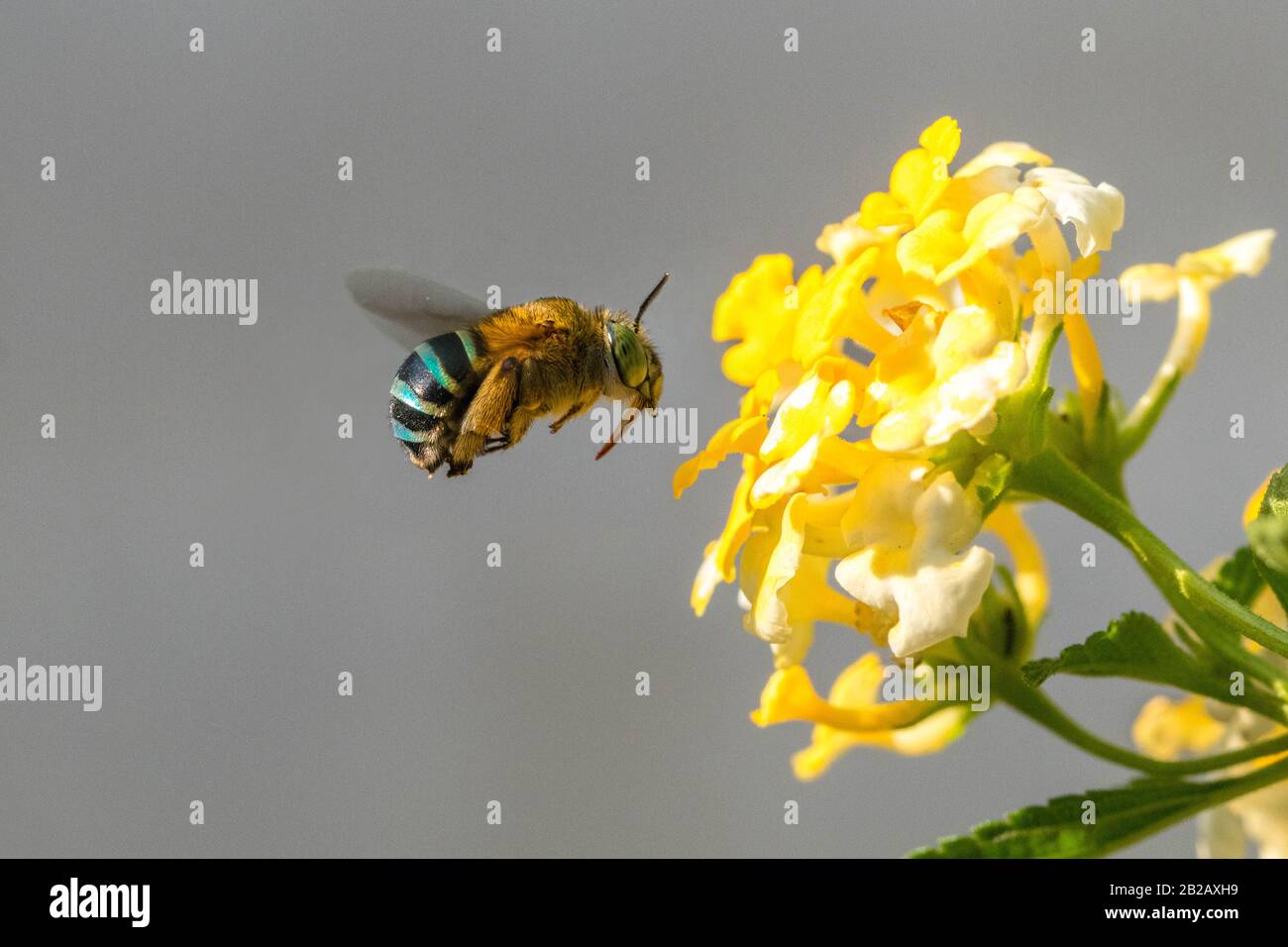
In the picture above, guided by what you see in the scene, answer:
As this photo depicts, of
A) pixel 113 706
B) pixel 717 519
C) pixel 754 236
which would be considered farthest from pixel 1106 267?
pixel 113 706

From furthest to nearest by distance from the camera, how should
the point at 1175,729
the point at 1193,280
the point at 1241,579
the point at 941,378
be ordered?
the point at 1175,729 < the point at 1193,280 < the point at 1241,579 < the point at 941,378

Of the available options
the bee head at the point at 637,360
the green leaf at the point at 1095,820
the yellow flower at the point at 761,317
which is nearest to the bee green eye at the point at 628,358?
the bee head at the point at 637,360

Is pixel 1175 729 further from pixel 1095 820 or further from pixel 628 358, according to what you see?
pixel 628 358

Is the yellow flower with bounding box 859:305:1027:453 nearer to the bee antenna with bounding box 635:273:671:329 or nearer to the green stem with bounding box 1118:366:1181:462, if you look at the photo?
the green stem with bounding box 1118:366:1181:462

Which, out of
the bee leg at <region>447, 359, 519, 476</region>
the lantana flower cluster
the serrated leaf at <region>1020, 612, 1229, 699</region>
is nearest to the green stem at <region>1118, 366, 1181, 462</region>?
the lantana flower cluster

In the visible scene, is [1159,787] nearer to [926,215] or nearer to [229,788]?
[926,215]

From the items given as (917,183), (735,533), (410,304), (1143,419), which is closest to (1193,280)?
(1143,419)
